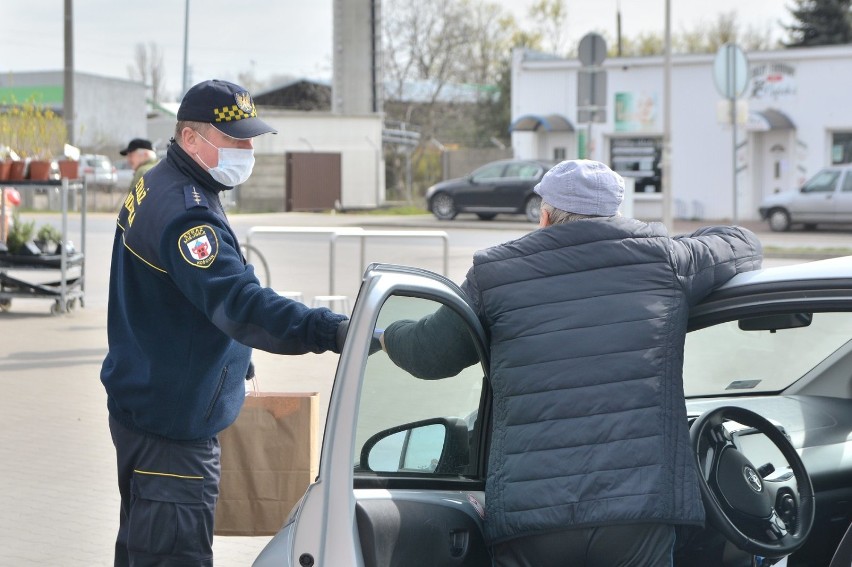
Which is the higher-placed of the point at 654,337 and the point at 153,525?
the point at 654,337

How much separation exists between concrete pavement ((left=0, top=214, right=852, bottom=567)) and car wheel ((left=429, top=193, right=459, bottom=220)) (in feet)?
53.0

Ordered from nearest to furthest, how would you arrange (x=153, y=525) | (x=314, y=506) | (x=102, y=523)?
(x=314, y=506)
(x=153, y=525)
(x=102, y=523)

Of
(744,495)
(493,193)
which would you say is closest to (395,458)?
(744,495)

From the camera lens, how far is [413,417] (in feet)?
9.70

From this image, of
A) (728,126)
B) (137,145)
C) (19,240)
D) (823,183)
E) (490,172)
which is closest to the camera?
(137,145)

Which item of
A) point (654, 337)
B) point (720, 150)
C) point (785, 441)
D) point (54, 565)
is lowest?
point (54, 565)

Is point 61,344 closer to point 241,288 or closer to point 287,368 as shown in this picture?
point 287,368

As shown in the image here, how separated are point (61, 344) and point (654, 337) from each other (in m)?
9.42

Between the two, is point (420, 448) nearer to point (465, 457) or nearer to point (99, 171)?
point (465, 457)

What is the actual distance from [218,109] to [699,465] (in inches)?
63.9

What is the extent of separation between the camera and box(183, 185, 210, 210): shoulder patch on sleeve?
3.18 meters

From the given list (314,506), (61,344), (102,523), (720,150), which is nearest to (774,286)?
(314,506)

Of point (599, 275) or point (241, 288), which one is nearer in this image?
point (599, 275)

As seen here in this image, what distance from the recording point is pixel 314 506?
254cm
